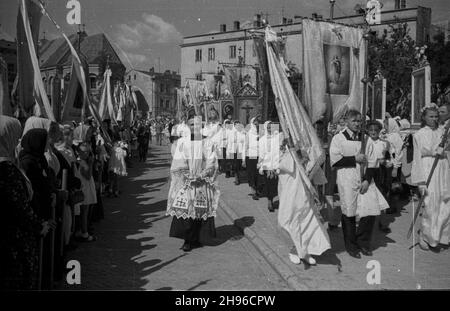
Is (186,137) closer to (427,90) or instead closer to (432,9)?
(432,9)

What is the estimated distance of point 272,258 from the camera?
5188 millimetres

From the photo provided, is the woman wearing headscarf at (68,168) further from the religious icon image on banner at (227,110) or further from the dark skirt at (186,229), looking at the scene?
the religious icon image on banner at (227,110)

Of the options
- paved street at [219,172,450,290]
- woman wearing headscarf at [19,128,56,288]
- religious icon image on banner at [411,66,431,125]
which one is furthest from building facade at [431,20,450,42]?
woman wearing headscarf at [19,128,56,288]

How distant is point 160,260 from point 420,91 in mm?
5387

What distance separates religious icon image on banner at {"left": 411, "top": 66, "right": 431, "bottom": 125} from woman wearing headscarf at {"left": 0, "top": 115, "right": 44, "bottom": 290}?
6.29m

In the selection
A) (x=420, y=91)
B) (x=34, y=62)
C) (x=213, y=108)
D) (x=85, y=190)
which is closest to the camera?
(x=34, y=62)

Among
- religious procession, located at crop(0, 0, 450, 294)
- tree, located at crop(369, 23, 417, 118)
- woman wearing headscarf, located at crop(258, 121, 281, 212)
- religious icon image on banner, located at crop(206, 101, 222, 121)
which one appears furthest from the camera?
religious icon image on banner, located at crop(206, 101, 222, 121)

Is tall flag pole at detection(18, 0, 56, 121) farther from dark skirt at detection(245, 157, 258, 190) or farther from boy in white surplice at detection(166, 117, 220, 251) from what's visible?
dark skirt at detection(245, 157, 258, 190)

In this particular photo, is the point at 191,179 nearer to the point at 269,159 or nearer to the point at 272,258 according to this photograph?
the point at 272,258

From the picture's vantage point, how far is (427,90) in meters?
7.11

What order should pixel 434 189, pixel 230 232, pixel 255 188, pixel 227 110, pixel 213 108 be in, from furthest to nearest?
pixel 213 108 → pixel 227 110 → pixel 255 188 → pixel 230 232 → pixel 434 189

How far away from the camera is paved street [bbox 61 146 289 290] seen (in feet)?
14.4

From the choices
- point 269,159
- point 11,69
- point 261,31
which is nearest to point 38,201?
point 11,69

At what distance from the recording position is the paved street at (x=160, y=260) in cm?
438
